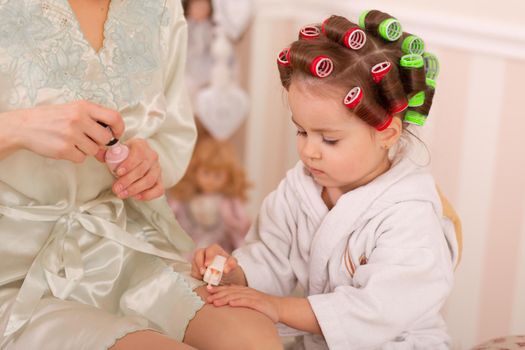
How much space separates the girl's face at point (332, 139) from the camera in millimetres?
1414

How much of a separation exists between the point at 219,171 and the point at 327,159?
132 cm

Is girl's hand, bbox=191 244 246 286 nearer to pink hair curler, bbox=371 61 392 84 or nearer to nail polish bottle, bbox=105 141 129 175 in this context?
nail polish bottle, bbox=105 141 129 175

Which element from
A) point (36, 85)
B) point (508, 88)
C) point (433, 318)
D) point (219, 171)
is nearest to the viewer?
point (36, 85)

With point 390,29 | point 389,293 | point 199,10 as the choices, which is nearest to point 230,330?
point 389,293

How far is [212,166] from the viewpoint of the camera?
2.73 metres

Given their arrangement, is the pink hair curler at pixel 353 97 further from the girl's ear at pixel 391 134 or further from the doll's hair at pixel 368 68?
the girl's ear at pixel 391 134

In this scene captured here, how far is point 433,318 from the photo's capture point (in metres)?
1.48

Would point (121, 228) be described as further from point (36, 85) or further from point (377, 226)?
Result: point (377, 226)

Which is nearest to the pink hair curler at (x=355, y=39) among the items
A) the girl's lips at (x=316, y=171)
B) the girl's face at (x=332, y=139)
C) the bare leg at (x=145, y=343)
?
the girl's face at (x=332, y=139)

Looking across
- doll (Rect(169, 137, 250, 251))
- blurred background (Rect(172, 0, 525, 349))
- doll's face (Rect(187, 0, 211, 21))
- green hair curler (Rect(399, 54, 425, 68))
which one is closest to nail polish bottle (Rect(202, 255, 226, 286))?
green hair curler (Rect(399, 54, 425, 68))

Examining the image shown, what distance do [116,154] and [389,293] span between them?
0.53 m

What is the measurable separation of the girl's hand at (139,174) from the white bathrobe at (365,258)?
10.5 inches

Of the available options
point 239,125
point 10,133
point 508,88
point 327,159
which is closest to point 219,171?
point 239,125

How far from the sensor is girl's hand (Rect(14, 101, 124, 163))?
1.25m
